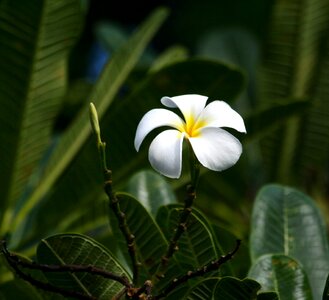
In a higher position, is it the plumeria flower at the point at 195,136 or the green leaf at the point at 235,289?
the plumeria flower at the point at 195,136

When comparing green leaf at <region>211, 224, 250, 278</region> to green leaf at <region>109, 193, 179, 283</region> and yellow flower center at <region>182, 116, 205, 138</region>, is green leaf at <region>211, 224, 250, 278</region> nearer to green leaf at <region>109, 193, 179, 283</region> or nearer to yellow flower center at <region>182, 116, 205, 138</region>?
green leaf at <region>109, 193, 179, 283</region>

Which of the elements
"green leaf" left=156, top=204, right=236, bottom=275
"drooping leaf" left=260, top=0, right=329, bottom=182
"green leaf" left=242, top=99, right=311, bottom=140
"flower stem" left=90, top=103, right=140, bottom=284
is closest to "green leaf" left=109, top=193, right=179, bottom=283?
"green leaf" left=156, top=204, right=236, bottom=275

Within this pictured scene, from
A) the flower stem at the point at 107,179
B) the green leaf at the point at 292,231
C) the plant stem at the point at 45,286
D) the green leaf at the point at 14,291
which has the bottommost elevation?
the green leaf at the point at 292,231

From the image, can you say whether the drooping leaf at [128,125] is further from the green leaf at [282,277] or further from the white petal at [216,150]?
the white petal at [216,150]

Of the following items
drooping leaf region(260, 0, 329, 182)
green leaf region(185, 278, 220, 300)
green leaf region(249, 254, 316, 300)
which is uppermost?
green leaf region(185, 278, 220, 300)

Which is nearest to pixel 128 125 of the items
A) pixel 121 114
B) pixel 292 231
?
pixel 121 114

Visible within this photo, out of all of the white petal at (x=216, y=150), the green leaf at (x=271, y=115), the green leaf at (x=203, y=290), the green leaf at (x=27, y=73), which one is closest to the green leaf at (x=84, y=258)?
the green leaf at (x=203, y=290)

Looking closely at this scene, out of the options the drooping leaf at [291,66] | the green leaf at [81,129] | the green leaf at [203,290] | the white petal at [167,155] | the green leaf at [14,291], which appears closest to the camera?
the white petal at [167,155]
